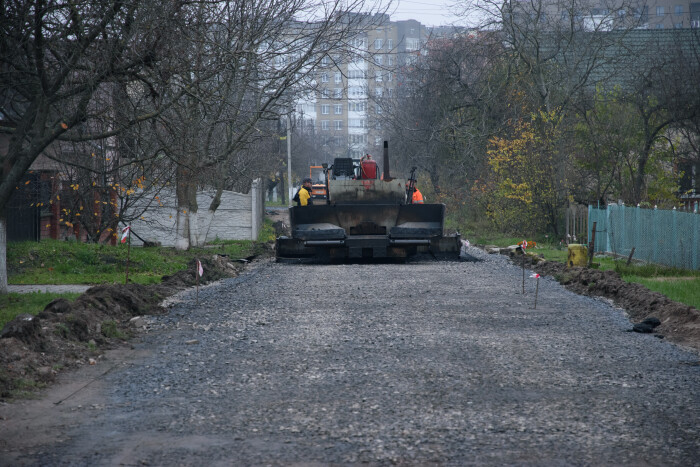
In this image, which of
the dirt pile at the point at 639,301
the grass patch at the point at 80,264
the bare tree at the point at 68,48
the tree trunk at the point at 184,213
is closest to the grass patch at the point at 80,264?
the grass patch at the point at 80,264

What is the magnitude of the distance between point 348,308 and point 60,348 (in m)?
5.12

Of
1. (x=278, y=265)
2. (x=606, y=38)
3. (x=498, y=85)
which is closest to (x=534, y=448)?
(x=278, y=265)

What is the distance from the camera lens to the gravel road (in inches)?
220

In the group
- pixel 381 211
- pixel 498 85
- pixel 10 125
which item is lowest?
pixel 381 211

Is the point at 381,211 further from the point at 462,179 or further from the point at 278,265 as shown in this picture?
the point at 462,179

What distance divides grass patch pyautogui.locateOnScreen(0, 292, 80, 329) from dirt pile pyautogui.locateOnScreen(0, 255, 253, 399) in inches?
29.1

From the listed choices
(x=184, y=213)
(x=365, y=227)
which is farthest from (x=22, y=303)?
(x=184, y=213)

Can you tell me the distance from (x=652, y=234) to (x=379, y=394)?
1419 centimetres

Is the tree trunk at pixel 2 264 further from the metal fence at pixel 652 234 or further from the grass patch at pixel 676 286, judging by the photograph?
the metal fence at pixel 652 234

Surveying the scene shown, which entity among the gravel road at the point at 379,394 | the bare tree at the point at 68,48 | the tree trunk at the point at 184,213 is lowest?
the gravel road at the point at 379,394

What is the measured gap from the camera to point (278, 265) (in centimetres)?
2245

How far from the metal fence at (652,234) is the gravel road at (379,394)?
18.6 ft

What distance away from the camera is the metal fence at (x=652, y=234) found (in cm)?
1745

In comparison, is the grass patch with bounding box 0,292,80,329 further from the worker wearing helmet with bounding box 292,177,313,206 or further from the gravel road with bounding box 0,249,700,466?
the worker wearing helmet with bounding box 292,177,313,206
